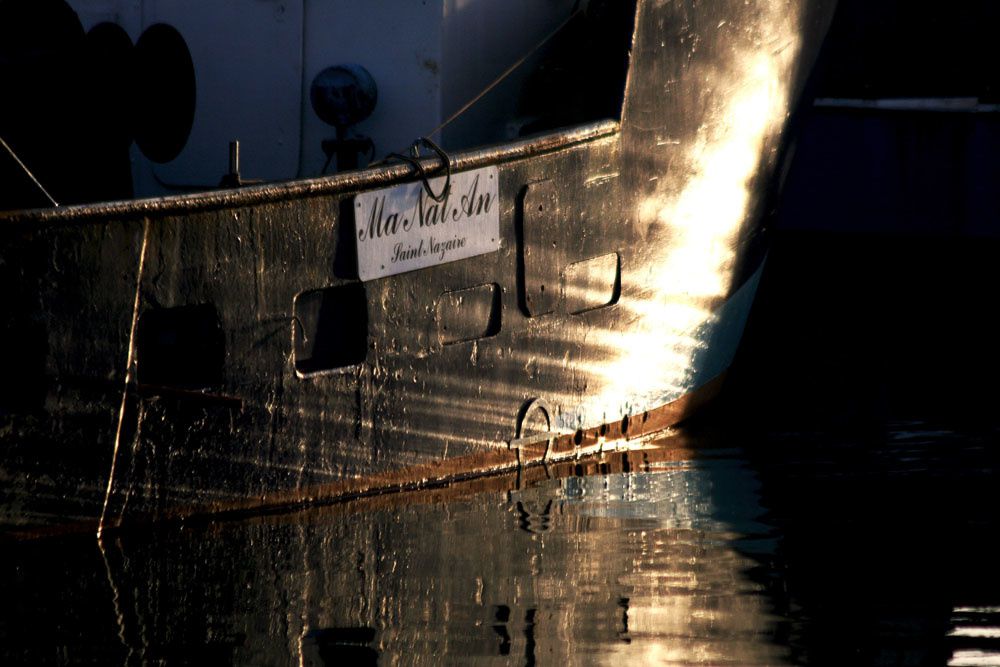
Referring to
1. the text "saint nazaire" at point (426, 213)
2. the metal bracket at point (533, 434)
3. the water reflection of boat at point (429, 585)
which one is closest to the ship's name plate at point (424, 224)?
the text "saint nazaire" at point (426, 213)

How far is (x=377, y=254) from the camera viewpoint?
5.79 m

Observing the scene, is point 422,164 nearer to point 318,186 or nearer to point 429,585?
point 318,186

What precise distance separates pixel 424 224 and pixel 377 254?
225 millimetres

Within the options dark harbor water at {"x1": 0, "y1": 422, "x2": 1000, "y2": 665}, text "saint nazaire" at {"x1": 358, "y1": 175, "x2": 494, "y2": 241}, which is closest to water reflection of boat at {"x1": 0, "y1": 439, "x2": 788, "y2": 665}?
dark harbor water at {"x1": 0, "y1": 422, "x2": 1000, "y2": 665}

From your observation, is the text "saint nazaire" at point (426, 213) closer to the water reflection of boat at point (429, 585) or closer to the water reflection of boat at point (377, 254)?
the water reflection of boat at point (377, 254)

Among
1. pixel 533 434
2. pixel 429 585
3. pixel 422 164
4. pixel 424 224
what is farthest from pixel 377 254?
pixel 429 585

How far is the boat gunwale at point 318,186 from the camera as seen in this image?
5000 mm

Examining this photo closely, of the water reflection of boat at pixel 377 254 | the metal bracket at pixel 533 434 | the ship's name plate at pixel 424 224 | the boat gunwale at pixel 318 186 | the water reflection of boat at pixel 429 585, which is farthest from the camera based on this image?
the metal bracket at pixel 533 434

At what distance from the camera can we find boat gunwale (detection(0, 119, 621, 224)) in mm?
5000

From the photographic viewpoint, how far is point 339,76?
6266 mm

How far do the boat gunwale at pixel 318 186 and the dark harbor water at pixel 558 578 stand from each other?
1.04 meters

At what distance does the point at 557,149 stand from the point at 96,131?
72.5 inches

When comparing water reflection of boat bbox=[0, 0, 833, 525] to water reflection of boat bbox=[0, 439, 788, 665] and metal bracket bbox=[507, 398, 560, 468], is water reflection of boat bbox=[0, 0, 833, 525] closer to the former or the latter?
metal bracket bbox=[507, 398, 560, 468]

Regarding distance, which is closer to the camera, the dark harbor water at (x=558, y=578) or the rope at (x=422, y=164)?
the dark harbor water at (x=558, y=578)
